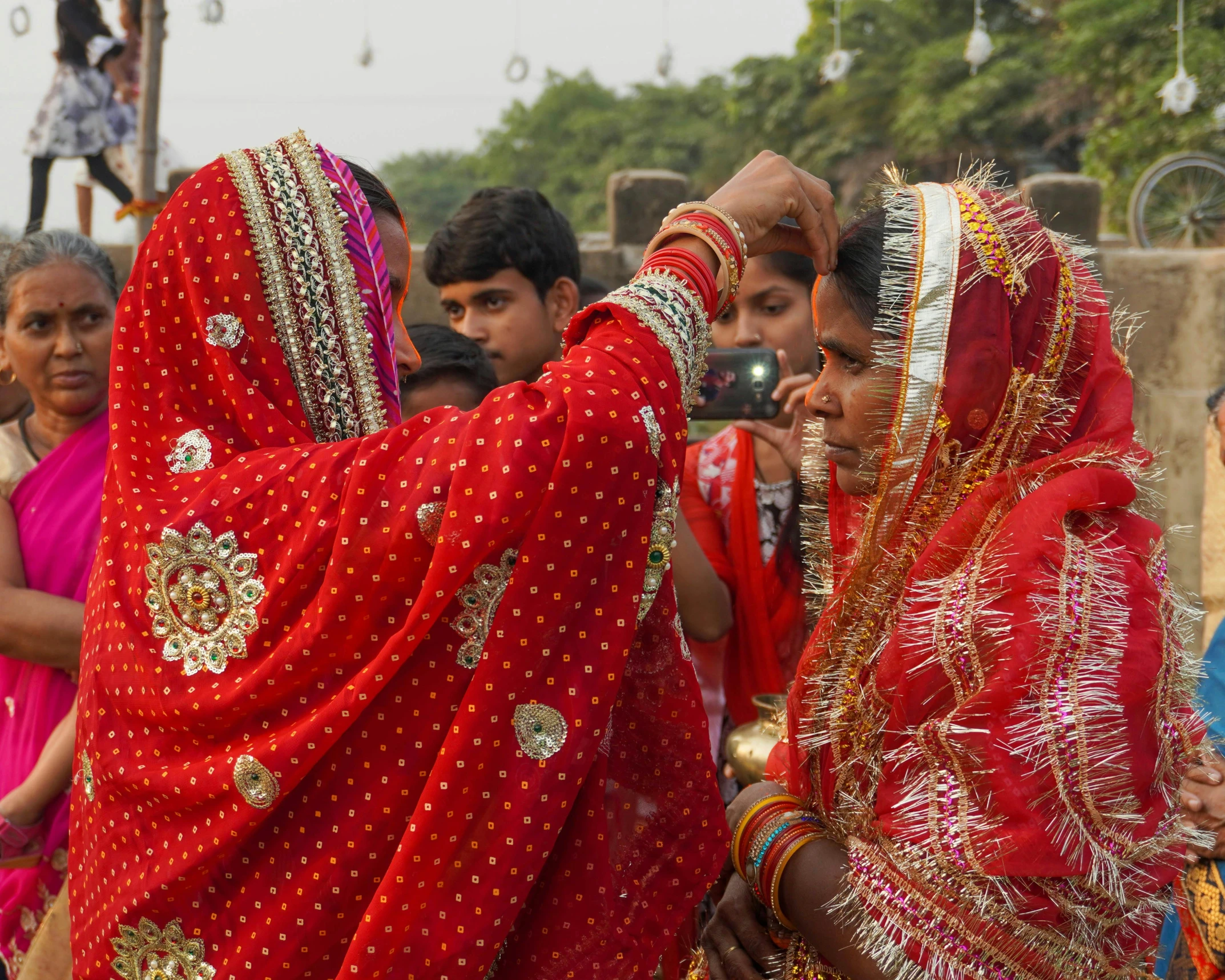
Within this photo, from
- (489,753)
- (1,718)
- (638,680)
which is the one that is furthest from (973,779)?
(1,718)

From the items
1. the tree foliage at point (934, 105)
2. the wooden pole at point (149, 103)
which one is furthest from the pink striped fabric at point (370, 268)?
the tree foliage at point (934, 105)

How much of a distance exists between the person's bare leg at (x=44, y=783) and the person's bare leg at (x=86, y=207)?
591cm

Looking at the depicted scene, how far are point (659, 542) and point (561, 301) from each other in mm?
1961

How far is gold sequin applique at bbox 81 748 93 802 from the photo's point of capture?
161 centimetres

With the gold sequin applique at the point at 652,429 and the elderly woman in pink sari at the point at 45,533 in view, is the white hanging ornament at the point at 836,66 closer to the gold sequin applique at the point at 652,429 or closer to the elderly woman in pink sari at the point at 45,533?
the elderly woman in pink sari at the point at 45,533

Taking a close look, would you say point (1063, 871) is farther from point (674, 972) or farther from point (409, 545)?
point (409, 545)

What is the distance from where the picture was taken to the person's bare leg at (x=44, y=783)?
2320 millimetres

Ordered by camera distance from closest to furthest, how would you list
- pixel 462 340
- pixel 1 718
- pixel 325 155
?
pixel 325 155
pixel 1 718
pixel 462 340

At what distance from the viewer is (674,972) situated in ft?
5.67

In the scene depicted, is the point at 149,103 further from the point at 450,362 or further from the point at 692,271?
the point at 692,271

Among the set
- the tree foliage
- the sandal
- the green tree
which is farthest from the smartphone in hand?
the green tree

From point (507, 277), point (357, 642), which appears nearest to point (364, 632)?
point (357, 642)

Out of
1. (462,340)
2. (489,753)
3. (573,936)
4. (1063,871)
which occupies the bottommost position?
(573,936)

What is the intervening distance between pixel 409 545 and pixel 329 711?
0.75 ft
